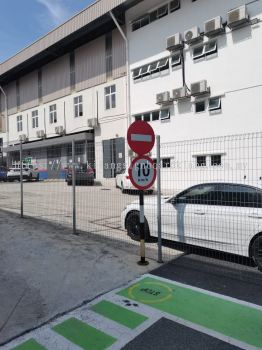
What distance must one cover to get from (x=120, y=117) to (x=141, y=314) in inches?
884

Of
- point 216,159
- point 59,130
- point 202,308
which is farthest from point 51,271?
point 59,130

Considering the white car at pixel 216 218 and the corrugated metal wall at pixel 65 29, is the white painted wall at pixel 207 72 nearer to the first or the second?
the corrugated metal wall at pixel 65 29

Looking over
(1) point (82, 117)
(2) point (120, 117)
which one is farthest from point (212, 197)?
(1) point (82, 117)

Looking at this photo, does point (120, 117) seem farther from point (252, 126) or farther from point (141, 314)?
point (141, 314)

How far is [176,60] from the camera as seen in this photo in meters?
21.5

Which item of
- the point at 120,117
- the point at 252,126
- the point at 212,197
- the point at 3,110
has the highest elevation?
the point at 3,110

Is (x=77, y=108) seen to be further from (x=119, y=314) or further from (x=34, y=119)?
(x=119, y=314)

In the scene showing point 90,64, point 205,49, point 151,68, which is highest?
point 90,64

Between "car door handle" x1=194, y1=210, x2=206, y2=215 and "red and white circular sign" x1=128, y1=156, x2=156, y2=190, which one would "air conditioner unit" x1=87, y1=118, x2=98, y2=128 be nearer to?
"car door handle" x1=194, y1=210, x2=206, y2=215

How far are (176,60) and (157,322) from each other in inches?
776

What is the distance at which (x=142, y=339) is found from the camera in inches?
143

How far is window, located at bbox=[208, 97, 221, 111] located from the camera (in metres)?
19.4

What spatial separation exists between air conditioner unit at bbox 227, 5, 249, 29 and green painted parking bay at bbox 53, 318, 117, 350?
17.8 meters

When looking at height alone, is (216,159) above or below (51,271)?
above
